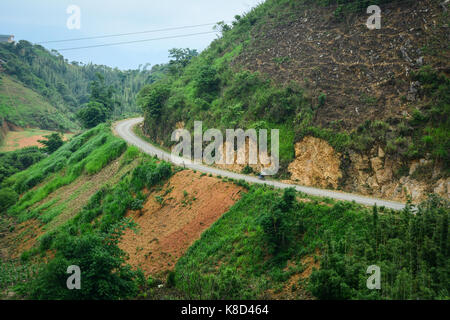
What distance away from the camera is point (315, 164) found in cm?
2220

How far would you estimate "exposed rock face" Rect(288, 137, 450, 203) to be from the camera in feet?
58.3

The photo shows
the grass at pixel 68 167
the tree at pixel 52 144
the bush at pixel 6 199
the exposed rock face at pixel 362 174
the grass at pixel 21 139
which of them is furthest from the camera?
the grass at pixel 21 139

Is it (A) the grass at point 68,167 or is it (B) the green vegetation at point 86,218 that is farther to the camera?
(A) the grass at point 68,167

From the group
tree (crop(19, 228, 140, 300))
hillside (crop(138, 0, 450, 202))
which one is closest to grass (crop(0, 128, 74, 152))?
hillside (crop(138, 0, 450, 202))

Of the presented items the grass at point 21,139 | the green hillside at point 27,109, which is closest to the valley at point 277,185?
the grass at point 21,139

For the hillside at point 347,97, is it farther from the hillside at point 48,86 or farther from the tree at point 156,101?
the hillside at point 48,86

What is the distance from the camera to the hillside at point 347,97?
63.0 feet

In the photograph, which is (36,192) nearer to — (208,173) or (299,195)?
(208,173)

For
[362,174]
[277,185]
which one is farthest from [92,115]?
[362,174]

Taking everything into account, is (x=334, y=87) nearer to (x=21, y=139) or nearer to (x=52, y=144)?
(x=52, y=144)

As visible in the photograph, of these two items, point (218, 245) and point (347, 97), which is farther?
point (347, 97)

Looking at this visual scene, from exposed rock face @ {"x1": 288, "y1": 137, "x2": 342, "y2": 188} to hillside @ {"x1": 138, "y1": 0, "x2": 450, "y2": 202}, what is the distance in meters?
0.07

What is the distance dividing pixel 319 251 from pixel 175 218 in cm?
1053

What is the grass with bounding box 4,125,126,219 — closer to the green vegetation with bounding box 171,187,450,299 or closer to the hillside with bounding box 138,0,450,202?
the hillside with bounding box 138,0,450,202
